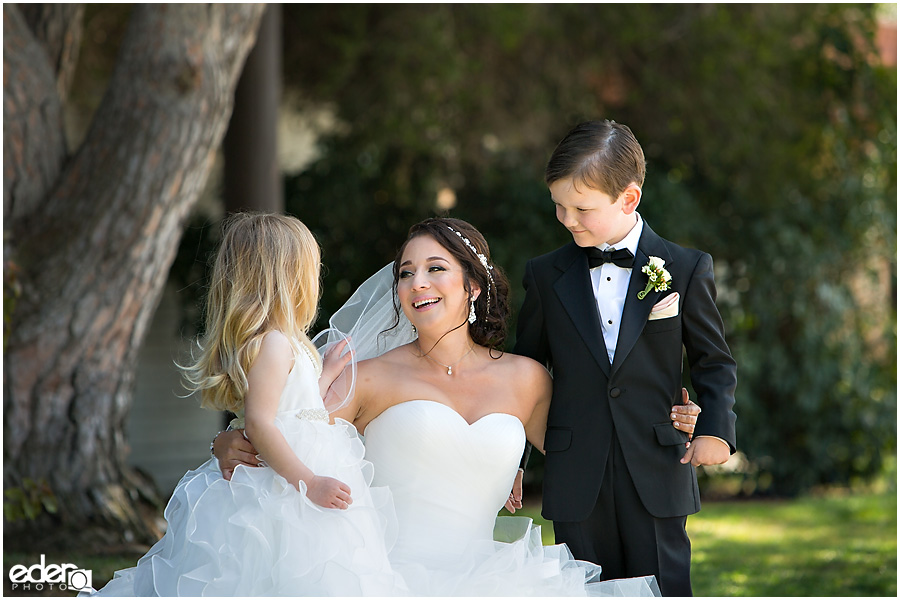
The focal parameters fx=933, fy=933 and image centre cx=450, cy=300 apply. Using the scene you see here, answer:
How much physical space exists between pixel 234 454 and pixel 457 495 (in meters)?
0.69

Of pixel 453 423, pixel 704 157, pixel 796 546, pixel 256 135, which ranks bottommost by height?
pixel 796 546

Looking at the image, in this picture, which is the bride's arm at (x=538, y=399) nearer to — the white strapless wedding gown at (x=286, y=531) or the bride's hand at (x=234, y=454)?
the white strapless wedding gown at (x=286, y=531)

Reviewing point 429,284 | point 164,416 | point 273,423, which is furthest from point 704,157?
point 273,423

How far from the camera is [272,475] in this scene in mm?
2635

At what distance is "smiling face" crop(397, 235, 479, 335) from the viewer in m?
2.82

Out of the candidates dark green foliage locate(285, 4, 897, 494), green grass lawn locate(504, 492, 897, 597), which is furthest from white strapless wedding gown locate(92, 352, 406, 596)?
dark green foliage locate(285, 4, 897, 494)

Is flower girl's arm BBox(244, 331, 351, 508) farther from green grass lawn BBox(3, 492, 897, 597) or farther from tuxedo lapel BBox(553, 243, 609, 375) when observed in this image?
green grass lawn BBox(3, 492, 897, 597)

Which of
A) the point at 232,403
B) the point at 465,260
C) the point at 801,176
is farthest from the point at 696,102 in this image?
the point at 232,403

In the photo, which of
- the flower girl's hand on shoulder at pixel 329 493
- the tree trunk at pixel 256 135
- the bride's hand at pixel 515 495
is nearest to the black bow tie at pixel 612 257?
the bride's hand at pixel 515 495

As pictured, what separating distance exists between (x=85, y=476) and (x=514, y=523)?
2.70 meters

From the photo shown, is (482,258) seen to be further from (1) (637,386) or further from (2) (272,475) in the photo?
(2) (272,475)

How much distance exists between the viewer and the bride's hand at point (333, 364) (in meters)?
2.79

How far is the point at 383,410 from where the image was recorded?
9.45 feet

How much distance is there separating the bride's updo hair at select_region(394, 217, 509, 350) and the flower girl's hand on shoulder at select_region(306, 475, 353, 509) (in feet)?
2.31
